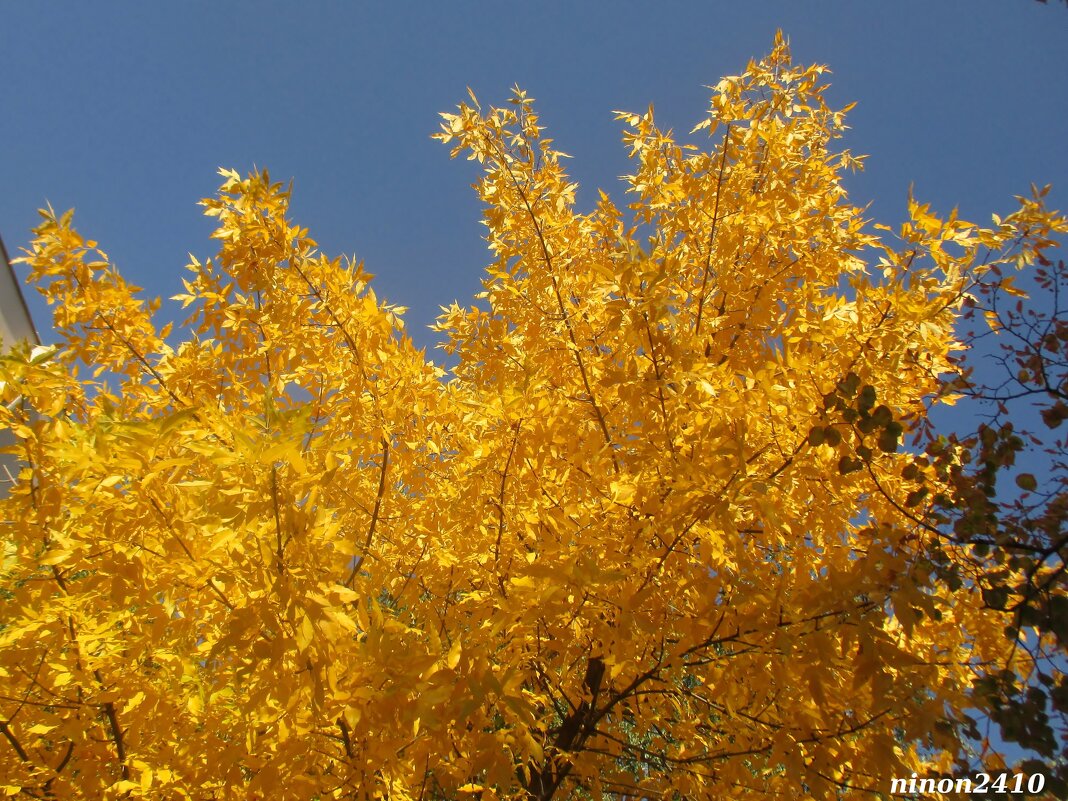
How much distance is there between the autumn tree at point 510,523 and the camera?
5.44 ft

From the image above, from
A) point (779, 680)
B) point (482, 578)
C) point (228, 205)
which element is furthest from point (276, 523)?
point (228, 205)

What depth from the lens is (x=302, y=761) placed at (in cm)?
192

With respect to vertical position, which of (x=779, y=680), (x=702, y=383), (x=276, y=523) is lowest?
(x=276, y=523)

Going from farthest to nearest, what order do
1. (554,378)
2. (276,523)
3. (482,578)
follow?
1. (554,378)
2. (482,578)
3. (276,523)

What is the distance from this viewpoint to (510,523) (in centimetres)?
234

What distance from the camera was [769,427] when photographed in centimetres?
227

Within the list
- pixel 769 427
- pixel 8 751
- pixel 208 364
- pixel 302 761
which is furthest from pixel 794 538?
pixel 8 751

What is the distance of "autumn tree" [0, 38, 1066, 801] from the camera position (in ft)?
5.44

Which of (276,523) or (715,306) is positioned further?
(715,306)

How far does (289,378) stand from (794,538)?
2.25 m

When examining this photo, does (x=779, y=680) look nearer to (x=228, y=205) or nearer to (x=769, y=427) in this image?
(x=769, y=427)

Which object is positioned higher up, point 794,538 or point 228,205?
point 228,205

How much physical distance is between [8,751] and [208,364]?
155cm

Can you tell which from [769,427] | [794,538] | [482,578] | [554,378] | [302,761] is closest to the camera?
[302,761]
